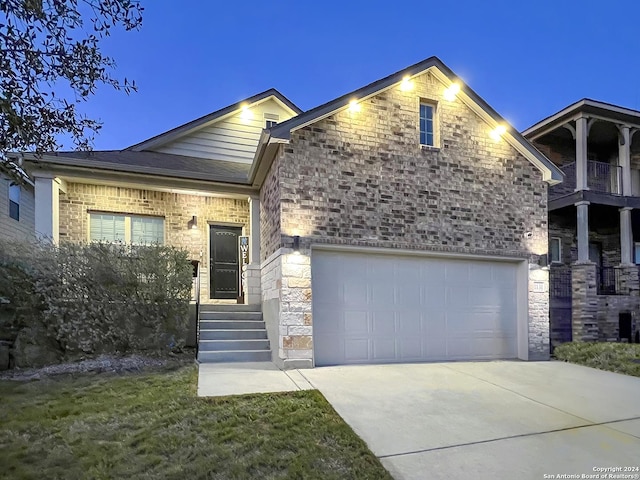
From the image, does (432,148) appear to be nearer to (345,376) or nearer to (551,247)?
(345,376)

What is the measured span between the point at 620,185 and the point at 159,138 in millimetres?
14124

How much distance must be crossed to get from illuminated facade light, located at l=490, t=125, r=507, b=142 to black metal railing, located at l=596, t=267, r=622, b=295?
6.87 meters

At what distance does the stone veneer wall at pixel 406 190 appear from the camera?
23.1 ft

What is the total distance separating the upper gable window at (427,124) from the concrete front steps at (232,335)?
16.7 feet

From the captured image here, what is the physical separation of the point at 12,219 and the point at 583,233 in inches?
689

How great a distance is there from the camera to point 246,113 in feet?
39.8

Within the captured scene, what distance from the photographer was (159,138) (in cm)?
1106

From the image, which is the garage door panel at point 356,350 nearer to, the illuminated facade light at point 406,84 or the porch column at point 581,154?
the illuminated facade light at point 406,84

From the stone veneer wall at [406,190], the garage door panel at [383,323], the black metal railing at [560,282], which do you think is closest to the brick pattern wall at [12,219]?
the stone veneer wall at [406,190]

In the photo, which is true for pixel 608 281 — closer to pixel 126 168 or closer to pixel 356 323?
pixel 356 323

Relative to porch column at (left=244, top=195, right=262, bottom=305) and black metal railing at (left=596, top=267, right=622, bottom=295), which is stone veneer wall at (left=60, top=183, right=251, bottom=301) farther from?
black metal railing at (left=596, top=267, right=622, bottom=295)

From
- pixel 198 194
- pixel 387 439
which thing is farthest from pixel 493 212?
pixel 198 194

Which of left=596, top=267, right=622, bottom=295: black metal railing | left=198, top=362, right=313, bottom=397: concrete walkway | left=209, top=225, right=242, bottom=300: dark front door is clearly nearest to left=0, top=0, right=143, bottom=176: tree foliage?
left=198, top=362, right=313, bottom=397: concrete walkway

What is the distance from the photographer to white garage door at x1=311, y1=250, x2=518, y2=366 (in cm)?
725
